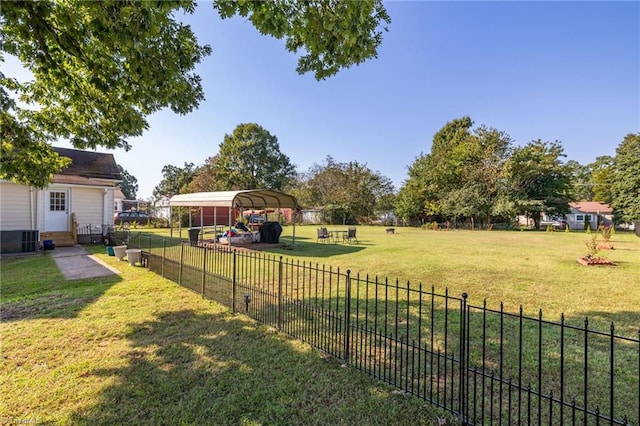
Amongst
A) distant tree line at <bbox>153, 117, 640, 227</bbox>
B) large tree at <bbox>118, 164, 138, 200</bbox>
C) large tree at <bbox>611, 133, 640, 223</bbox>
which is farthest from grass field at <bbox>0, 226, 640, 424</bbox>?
large tree at <bbox>118, 164, 138, 200</bbox>

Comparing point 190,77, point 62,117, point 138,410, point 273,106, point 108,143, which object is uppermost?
point 273,106

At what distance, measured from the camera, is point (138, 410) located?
288 cm

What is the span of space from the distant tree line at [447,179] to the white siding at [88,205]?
2148 cm

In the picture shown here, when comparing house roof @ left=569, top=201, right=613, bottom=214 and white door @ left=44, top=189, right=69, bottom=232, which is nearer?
white door @ left=44, top=189, right=69, bottom=232

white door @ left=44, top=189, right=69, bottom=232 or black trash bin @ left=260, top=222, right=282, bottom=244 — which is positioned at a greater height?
white door @ left=44, top=189, right=69, bottom=232

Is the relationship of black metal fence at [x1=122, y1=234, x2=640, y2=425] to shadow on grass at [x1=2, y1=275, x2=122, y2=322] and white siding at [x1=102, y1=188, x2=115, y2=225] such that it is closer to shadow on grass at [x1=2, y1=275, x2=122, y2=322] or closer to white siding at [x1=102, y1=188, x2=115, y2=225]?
shadow on grass at [x1=2, y1=275, x2=122, y2=322]

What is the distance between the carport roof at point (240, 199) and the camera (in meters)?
13.1

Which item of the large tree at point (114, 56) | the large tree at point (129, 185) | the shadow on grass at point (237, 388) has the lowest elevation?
the shadow on grass at point (237, 388)

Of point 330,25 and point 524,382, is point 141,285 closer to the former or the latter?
point 330,25

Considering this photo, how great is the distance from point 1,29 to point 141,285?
18.1ft

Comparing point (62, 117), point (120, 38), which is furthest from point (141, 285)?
point (120, 38)

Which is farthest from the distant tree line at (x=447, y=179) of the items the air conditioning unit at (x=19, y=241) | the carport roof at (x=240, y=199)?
the air conditioning unit at (x=19, y=241)

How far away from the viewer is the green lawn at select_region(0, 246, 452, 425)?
2.84 meters

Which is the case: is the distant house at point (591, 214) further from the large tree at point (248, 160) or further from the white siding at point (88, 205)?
the white siding at point (88, 205)
